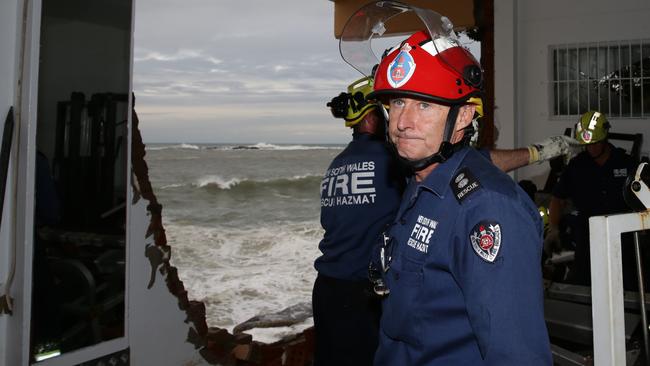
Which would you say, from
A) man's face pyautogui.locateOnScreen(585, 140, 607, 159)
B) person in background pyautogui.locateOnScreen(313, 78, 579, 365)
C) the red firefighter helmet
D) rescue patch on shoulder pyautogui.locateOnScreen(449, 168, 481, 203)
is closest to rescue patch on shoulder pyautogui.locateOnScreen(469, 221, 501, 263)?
rescue patch on shoulder pyautogui.locateOnScreen(449, 168, 481, 203)

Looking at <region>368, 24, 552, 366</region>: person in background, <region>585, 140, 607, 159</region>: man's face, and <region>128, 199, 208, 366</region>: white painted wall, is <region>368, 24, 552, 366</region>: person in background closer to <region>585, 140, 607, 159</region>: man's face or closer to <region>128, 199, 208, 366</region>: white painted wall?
<region>128, 199, 208, 366</region>: white painted wall

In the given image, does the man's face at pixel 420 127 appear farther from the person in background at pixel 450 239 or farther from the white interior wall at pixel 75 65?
the white interior wall at pixel 75 65

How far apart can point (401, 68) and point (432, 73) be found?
3.8 inches

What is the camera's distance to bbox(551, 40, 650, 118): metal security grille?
5.97 meters

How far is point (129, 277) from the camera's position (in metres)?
2.68

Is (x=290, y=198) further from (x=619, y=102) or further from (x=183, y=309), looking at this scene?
(x=183, y=309)

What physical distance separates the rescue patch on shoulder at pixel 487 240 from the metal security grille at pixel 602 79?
539cm

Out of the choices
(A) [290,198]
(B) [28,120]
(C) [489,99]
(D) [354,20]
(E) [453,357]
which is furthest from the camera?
(A) [290,198]

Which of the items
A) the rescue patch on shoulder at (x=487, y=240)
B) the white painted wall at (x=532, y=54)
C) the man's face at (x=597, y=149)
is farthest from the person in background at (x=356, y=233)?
the white painted wall at (x=532, y=54)

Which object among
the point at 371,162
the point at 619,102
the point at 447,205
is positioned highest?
the point at 619,102

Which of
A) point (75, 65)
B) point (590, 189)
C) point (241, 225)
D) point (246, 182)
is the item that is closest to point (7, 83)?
point (75, 65)

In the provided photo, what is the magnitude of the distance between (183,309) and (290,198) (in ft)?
74.7

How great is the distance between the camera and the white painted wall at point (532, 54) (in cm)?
637

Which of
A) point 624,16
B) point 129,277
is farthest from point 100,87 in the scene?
point 624,16
